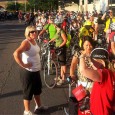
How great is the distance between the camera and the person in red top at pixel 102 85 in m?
3.62

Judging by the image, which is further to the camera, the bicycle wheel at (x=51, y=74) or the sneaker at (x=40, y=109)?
the bicycle wheel at (x=51, y=74)

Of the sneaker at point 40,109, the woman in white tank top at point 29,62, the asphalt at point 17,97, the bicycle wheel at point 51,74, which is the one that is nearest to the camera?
the woman in white tank top at point 29,62

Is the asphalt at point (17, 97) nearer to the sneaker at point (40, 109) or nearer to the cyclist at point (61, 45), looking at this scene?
the sneaker at point (40, 109)

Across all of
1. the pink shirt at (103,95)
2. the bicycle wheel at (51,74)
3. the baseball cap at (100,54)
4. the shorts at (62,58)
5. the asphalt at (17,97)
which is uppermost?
the baseball cap at (100,54)

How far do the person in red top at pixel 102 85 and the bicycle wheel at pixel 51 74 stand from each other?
4934 millimetres

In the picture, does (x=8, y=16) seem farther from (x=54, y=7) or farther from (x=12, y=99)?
(x=12, y=99)

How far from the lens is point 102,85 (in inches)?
145

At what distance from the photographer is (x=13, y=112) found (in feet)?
22.1

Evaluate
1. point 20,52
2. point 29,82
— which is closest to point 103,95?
point 20,52

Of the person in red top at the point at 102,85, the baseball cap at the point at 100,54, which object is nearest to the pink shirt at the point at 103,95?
the person in red top at the point at 102,85

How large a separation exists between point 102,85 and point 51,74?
20.5 ft

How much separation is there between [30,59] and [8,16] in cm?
5750

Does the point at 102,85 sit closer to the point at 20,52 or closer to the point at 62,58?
the point at 20,52

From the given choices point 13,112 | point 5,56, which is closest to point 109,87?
point 13,112
